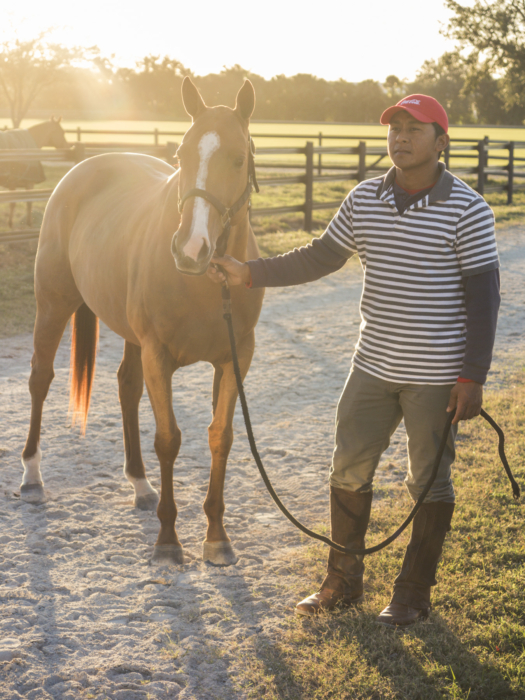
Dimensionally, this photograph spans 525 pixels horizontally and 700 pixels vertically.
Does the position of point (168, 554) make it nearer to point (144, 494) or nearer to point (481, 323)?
point (144, 494)

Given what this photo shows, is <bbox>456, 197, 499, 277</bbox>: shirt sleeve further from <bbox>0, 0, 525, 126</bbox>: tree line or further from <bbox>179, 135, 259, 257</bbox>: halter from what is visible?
<bbox>0, 0, 525, 126</bbox>: tree line

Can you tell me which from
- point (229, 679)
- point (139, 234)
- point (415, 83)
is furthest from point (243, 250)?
point (415, 83)

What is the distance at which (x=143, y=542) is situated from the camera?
3111 millimetres

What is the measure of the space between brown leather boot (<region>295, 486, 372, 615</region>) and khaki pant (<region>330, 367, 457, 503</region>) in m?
0.06

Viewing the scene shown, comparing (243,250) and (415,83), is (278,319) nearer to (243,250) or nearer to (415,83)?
(243,250)

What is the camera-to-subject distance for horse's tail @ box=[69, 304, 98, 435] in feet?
13.3

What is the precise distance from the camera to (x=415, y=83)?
6094 centimetres

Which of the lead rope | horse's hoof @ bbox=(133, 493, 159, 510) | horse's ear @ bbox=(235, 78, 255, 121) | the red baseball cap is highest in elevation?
horse's ear @ bbox=(235, 78, 255, 121)

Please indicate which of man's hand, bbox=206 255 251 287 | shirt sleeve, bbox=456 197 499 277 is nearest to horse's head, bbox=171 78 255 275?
man's hand, bbox=206 255 251 287

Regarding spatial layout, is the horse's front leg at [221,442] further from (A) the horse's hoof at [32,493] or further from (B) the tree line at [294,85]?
(B) the tree line at [294,85]

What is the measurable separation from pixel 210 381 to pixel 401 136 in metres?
3.46

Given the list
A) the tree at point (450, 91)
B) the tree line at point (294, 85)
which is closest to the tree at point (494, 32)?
the tree line at point (294, 85)

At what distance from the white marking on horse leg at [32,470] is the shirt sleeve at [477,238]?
258 centimetres

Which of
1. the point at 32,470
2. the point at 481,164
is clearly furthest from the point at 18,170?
the point at 481,164
